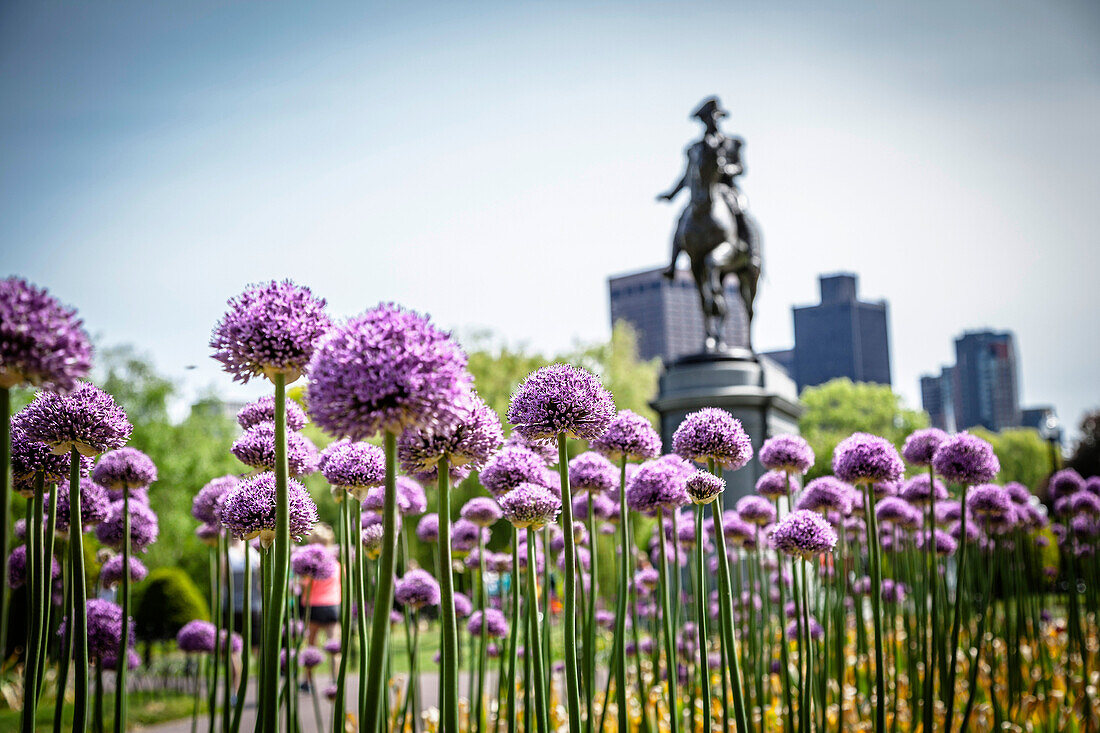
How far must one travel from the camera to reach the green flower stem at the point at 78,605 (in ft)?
7.27

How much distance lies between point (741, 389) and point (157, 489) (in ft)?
64.0

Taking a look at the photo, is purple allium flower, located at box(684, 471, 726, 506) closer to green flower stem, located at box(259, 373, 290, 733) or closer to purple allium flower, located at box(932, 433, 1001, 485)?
green flower stem, located at box(259, 373, 290, 733)

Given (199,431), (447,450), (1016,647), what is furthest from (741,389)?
(199,431)

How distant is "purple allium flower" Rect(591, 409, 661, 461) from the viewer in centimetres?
318

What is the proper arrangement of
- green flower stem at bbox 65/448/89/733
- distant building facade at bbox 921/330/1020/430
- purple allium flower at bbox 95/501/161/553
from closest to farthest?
green flower stem at bbox 65/448/89/733 → purple allium flower at bbox 95/501/161/553 → distant building facade at bbox 921/330/1020/430

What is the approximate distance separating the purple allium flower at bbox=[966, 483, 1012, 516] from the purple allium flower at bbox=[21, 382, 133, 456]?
4.84m

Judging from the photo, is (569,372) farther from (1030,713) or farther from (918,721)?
(1030,713)

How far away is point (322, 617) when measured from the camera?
9.59m

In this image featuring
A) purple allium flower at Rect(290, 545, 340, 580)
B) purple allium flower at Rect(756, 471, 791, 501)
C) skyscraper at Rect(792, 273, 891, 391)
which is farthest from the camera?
skyscraper at Rect(792, 273, 891, 391)

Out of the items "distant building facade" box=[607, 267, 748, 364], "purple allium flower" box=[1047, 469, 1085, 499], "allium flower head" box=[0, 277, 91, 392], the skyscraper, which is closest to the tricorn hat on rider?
"purple allium flower" box=[1047, 469, 1085, 499]

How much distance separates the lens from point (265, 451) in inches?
108

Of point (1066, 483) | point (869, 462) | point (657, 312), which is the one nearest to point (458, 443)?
point (869, 462)

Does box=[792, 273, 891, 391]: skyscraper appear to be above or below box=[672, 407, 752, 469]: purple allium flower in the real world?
above

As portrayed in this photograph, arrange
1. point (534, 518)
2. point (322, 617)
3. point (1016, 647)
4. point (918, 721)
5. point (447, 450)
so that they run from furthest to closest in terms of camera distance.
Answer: point (322, 617), point (1016, 647), point (918, 721), point (534, 518), point (447, 450)
